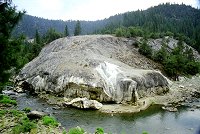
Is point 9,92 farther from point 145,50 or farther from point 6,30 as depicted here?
point 145,50

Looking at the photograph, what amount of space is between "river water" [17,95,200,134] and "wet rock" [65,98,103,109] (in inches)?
48.1

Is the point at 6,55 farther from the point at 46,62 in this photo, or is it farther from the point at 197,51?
the point at 197,51

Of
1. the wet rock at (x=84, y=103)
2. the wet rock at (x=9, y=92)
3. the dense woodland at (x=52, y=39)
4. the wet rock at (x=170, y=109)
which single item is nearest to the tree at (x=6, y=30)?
the dense woodland at (x=52, y=39)

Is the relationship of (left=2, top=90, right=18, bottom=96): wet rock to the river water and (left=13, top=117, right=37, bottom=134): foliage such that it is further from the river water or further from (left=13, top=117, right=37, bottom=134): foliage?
(left=13, top=117, right=37, bottom=134): foliage

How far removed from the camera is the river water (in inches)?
1512

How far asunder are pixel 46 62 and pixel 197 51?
89929 mm

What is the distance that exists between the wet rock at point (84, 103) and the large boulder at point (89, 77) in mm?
3251

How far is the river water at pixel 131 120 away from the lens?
1512 inches

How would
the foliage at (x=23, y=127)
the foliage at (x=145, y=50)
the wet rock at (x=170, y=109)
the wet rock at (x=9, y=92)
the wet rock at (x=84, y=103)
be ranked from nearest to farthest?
the foliage at (x=23, y=127) < the wet rock at (x=84, y=103) < the wet rock at (x=170, y=109) < the wet rock at (x=9, y=92) < the foliage at (x=145, y=50)

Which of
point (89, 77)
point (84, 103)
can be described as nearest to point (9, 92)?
point (89, 77)

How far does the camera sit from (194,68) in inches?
3612

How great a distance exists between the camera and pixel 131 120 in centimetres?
4278

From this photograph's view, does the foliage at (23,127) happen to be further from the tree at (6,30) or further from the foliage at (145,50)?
the foliage at (145,50)

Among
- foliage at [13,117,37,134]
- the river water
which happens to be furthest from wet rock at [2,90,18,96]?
foliage at [13,117,37,134]
